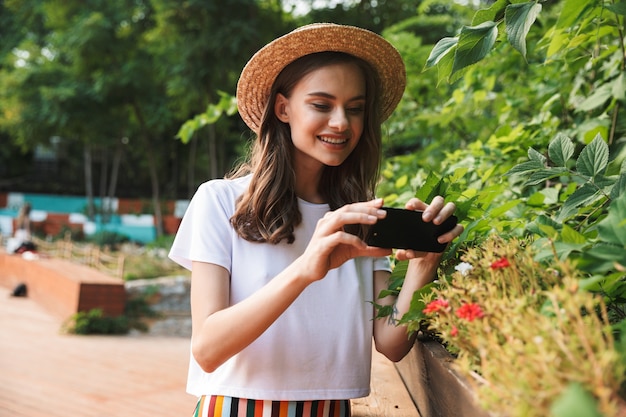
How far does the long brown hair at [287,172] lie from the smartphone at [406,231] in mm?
479

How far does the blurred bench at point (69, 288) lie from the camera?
28.2 feet

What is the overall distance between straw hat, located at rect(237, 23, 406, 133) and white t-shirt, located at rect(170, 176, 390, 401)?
0.31m

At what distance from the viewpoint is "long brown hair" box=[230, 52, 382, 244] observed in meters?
1.63

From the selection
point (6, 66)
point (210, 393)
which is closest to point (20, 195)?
point (6, 66)

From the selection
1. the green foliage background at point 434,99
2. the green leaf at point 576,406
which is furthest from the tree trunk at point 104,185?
the green leaf at point 576,406

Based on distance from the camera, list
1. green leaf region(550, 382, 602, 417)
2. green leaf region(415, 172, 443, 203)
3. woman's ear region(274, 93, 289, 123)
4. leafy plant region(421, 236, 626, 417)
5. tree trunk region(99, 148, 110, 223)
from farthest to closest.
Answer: tree trunk region(99, 148, 110, 223), woman's ear region(274, 93, 289, 123), green leaf region(415, 172, 443, 203), leafy plant region(421, 236, 626, 417), green leaf region(550, 382, 602, 417)

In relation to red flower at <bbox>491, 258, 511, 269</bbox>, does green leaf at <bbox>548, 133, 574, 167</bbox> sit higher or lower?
higher

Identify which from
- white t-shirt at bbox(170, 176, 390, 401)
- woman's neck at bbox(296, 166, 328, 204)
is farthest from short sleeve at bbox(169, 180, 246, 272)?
woman's neck at bbox(296, 166, 328, 204)

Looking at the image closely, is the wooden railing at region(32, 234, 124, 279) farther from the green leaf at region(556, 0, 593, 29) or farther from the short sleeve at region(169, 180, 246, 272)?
the green leaf at region(556, 0, 593, 29)

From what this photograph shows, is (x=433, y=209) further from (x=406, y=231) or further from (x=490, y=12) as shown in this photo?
(x=490, y=12)

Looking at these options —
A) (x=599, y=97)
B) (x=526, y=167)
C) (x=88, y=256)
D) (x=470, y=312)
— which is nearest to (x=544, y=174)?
(x=526, y=167)

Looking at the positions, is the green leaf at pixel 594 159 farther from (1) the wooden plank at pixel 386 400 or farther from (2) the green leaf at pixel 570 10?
(1) the wooden plank at pixel 386 400

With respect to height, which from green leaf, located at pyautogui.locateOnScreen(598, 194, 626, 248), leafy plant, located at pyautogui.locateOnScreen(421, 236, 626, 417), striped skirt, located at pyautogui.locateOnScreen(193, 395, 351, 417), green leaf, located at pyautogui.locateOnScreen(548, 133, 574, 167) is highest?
green leaf, located at pyautogui.locateOnScreen(548, 133, 574, 167)

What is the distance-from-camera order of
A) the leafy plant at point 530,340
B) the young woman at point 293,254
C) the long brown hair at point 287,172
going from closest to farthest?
1. the leafy plant at point 530,340
2. the young woman at point 293,254
3. the long brown hair at point 287,172
